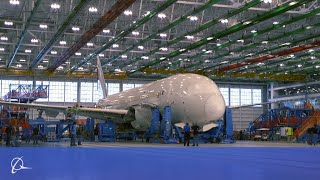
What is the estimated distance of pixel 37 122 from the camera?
2462cm

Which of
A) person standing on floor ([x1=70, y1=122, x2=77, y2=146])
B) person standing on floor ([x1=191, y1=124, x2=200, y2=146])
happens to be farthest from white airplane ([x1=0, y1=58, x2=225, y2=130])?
person standing on floor ([x1=70, y1=122, x2=77, y2=146])

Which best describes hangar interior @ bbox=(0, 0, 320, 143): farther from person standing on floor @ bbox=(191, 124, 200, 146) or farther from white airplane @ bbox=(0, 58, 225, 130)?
person standing on floor @ bbox=(191, 124, 200, 146)

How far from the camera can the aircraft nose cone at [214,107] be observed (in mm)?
22297

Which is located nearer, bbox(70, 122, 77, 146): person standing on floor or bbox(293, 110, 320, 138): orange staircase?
bbox(70, 122, 77, 146): person standing on floor

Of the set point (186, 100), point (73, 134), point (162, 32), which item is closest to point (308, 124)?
point (186, 100)

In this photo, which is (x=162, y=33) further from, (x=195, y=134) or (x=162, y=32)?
(x=195, y=134)

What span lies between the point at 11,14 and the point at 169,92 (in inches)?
602

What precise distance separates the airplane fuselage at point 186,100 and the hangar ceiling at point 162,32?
4.54 metres

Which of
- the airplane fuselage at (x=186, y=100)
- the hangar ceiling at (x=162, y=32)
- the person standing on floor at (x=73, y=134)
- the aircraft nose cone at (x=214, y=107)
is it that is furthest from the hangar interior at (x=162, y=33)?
the person standing on floor at (x=73, y=134)

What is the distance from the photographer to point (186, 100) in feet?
74.8

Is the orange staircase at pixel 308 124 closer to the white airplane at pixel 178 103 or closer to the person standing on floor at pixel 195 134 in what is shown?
the white airplane at pixel 178 103

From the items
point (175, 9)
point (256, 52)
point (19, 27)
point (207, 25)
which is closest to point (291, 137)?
point (256, 52)

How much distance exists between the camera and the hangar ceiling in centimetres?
2597

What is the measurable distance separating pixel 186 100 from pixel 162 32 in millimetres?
9334
